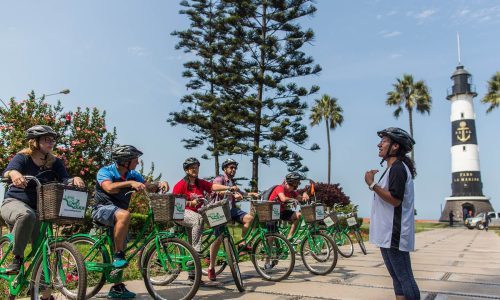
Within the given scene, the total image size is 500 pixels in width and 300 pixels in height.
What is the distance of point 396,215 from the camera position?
338 cm

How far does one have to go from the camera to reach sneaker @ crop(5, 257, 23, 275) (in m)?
4.09

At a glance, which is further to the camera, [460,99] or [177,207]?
[460,99]

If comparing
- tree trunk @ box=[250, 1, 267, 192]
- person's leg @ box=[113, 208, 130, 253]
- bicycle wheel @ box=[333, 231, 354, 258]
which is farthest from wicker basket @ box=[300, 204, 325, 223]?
tree trunk @ box=[250, 1, 267, 192]

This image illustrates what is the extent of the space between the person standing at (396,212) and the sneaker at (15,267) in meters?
3.02

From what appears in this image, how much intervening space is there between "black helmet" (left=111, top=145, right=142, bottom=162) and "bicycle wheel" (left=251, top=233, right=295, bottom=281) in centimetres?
220

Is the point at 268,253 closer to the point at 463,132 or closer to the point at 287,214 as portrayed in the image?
the point at 287,214

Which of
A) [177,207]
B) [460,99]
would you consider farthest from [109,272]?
[460,99]

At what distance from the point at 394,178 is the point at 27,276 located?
3208 millimetres

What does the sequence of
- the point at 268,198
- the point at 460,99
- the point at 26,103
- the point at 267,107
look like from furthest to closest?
the point at 460,99
the point at 267,107
the point at 26,103
the point at 268,198

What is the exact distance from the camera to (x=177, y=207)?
4.81m

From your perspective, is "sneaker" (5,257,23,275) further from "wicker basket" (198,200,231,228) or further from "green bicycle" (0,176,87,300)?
"wicker basket" (198,200,231,228)

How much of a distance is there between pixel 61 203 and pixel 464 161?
146ft

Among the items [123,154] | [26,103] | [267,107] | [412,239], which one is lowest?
[412,239]

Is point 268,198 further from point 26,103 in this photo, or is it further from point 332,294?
point 26,103
